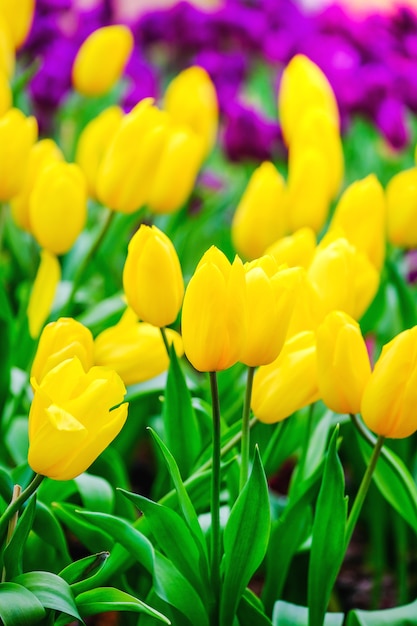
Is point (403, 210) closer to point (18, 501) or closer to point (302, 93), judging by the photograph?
point (302, 93)

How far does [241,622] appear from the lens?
28.1 inches

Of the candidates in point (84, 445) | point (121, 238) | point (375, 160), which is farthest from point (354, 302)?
point (375, 160)

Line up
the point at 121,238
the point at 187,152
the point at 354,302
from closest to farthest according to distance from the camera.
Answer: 1. the point at 354,302
2. the point at 187,152
3. the point at 121,238

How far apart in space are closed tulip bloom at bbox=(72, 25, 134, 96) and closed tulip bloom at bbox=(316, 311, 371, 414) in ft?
2.33

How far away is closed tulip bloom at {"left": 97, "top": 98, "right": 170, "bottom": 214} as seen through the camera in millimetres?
916

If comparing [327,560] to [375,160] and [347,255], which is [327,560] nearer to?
Answer: [347,255]

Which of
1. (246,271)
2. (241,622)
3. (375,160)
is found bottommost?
(375,160)

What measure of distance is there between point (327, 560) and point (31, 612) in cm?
22

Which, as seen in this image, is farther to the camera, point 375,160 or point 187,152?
point 375,160

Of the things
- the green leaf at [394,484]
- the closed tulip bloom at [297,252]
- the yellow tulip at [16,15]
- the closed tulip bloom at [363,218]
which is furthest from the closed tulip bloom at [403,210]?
the yellow tulip at [16,15]

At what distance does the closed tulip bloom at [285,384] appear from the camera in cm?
69

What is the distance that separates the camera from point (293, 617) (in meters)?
0.74

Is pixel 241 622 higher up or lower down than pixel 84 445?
lower down

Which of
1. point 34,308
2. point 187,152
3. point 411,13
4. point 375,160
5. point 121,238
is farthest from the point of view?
point 411,13
